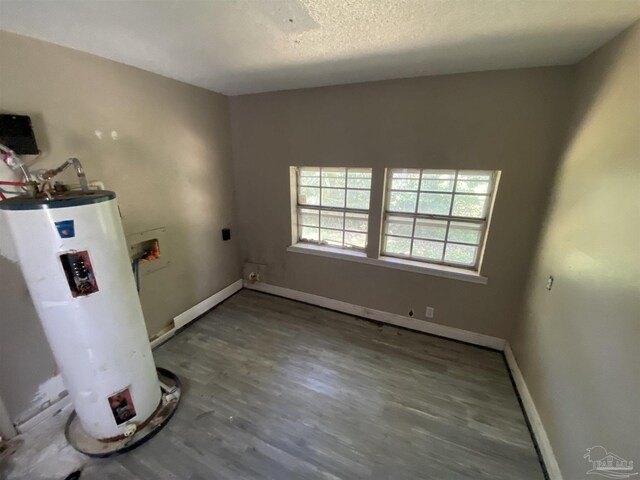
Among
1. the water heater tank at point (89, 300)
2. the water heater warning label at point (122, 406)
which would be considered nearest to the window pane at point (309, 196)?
the water heater tank at point (89, 300)

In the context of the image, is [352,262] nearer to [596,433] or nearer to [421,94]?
[421,94]

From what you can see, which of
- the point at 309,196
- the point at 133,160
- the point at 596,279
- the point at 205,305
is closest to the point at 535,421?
the point at 596,279

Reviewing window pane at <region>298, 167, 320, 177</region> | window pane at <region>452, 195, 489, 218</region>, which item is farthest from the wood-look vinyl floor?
window pane at <region>298, 167, 320, 177</region>

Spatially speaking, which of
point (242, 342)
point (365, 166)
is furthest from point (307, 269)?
point (365, 166)

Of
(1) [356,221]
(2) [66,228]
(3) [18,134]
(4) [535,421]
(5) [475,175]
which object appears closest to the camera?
(2) [66,228]

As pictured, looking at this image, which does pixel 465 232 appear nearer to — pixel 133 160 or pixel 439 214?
pixel 439 214

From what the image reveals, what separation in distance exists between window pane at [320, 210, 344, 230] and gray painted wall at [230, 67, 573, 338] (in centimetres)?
40

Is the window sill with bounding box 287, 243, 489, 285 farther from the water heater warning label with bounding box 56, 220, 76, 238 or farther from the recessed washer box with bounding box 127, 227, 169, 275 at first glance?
the water heater warning label with bounding box 56, 220, 76, 238

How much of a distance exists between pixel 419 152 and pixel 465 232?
84 centimetres

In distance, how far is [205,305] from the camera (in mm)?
2914

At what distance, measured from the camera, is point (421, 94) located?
2.11 metres

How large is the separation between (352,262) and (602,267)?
1843 millimetres

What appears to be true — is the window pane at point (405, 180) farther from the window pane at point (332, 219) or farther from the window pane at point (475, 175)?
the window pane at point (332, 219)

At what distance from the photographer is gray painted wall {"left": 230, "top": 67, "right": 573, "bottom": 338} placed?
1.91m
